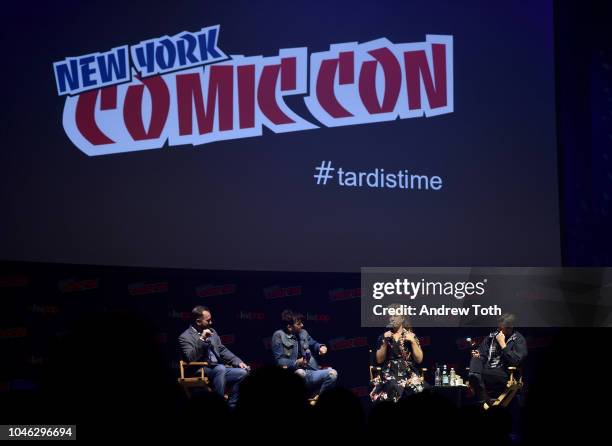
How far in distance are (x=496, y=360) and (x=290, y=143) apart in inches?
112

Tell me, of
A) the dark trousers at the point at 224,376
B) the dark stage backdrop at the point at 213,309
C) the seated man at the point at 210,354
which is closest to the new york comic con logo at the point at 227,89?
the dark stage backdrop at the point at 213,309

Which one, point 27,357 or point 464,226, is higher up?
point 464,226

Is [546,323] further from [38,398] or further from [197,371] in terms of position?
[38,398]

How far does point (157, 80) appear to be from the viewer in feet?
22.5

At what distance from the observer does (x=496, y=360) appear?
698 cm

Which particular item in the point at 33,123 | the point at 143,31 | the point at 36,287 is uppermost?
the point at 143,31

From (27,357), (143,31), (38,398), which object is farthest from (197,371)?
(38,398)

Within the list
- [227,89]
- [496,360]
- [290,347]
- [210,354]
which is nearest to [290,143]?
[227,89]

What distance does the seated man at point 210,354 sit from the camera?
6484 mm

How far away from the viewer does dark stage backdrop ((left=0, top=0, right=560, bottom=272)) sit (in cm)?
650

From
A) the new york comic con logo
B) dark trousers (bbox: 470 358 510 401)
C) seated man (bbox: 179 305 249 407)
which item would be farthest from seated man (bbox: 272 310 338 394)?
the new york comic con logo

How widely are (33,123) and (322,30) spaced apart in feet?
9.46

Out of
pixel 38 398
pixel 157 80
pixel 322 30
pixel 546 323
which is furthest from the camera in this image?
pixel 546 323

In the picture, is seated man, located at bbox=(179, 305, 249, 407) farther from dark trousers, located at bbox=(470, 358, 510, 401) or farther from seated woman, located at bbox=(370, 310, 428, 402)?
dark trousers, located at bbox=(470, 358, 510, 401)
